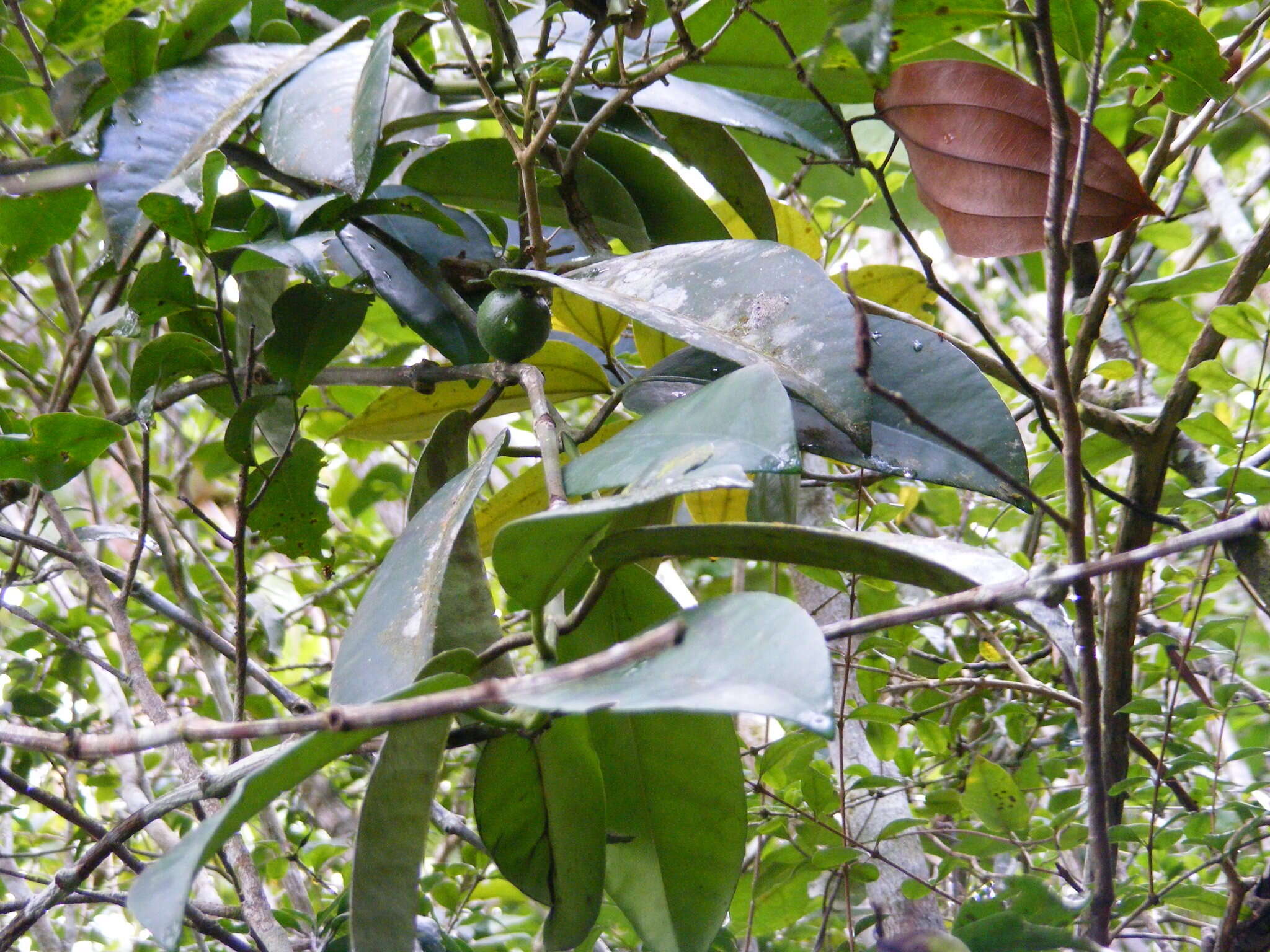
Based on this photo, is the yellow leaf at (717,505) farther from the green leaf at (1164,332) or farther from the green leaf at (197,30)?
the green leaf at (197,30)

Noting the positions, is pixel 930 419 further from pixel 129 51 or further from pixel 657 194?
pixel 129 51

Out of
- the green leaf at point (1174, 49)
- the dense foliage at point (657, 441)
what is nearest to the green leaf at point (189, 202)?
the dense foliage at point (657, 441)

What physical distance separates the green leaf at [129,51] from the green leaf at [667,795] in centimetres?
45

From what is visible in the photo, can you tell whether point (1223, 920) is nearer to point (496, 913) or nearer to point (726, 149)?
point (726, 149)

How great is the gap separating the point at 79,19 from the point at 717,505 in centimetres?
56

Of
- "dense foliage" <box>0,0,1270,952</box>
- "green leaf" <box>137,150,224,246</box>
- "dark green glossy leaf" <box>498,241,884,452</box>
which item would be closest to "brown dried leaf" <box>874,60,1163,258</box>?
"dense foliage" <box>0,0,1270,952</box>

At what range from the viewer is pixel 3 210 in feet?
2.05

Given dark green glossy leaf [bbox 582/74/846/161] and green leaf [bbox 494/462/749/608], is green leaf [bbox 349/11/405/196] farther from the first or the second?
green leaf [bbox 494/462/749/608]

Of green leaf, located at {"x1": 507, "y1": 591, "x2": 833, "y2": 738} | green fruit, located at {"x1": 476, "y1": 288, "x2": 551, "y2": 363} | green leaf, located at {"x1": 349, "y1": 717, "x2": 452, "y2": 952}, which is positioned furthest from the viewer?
green fruit, located at {"x1": 476, "y1": 288, "x2": 551, "y2": 363}

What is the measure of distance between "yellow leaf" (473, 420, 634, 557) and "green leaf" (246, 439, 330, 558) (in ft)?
0.46

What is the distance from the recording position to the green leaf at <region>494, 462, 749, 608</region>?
0.28 meters

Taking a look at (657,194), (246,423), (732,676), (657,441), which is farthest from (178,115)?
(732,676)

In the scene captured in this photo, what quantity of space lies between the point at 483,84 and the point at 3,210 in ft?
1.13

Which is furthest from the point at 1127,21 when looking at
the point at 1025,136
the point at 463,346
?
the point at 463,346
